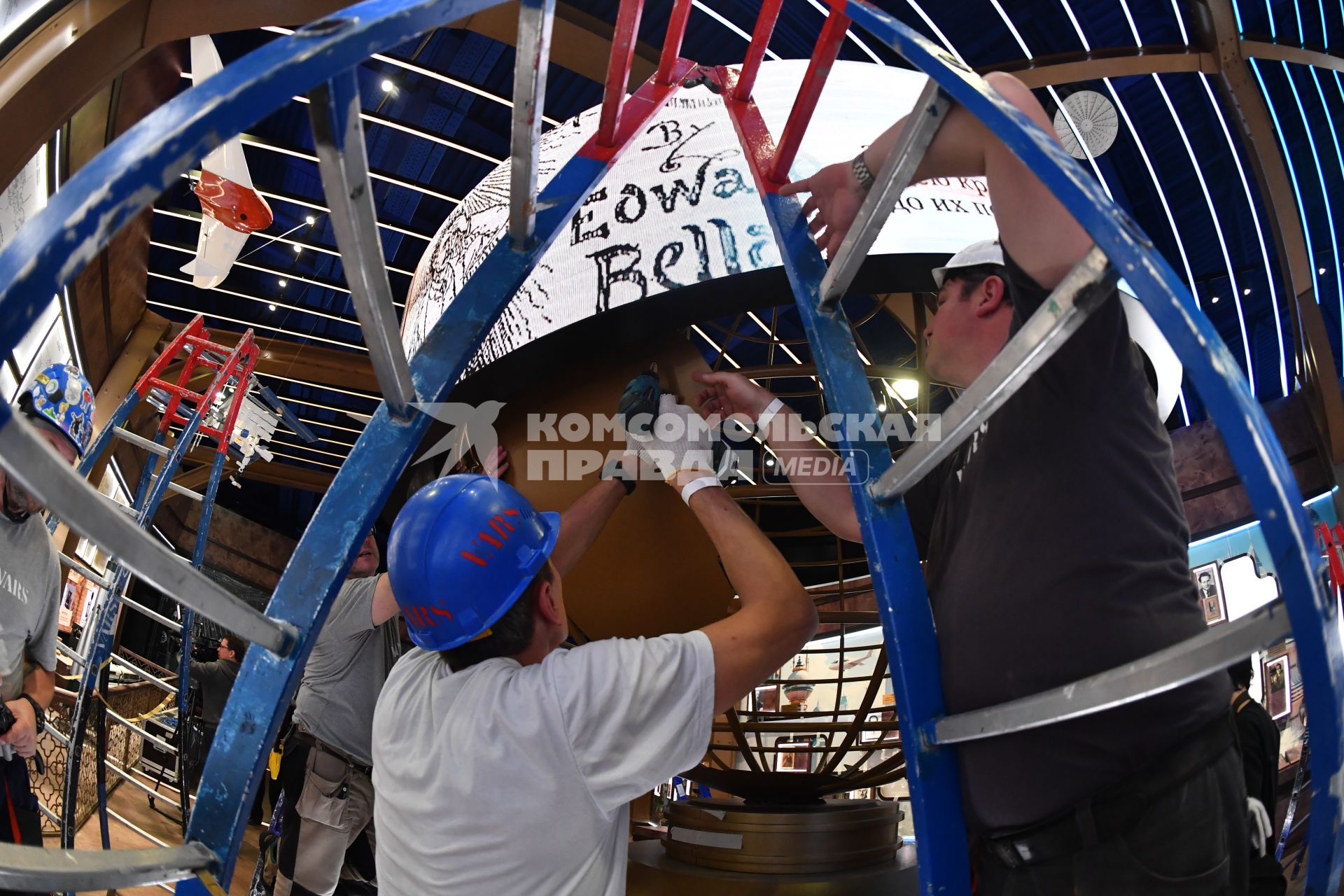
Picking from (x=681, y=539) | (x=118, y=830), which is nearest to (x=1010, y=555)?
(x=681, y=539)

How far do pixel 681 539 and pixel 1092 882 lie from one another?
3.36ft

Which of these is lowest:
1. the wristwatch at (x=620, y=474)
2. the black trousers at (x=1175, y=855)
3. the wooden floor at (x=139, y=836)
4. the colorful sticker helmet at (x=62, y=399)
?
the wooden floor at (x=139, y=836)

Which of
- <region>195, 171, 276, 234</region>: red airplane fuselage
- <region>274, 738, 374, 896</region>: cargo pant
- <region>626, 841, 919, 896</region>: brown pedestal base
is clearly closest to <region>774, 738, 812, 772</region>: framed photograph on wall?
<region>626, 841, 919, 896</region>: brown pedestal base

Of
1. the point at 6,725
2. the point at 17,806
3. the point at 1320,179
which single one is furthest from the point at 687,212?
the point at 1320,179

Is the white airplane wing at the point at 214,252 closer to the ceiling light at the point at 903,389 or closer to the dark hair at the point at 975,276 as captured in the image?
the ceiling light at the point at 903,389

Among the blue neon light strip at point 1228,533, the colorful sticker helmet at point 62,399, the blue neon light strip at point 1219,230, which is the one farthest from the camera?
the blue neon light strip at point 1219,230

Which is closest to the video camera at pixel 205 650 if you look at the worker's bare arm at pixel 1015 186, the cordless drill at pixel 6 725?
the cordless drill at pixel 6 725

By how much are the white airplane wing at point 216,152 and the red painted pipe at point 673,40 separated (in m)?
4.20

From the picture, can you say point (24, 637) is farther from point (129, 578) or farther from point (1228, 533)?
point (1228, 533)

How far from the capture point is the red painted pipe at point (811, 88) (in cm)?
108

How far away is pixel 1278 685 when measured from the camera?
524 centimetres

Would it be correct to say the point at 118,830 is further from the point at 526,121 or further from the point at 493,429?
→ the point at 526,121

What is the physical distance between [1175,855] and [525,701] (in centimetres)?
79

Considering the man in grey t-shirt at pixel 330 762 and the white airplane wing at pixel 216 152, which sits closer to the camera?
the man in grey t-shirt at pixel 330 762
